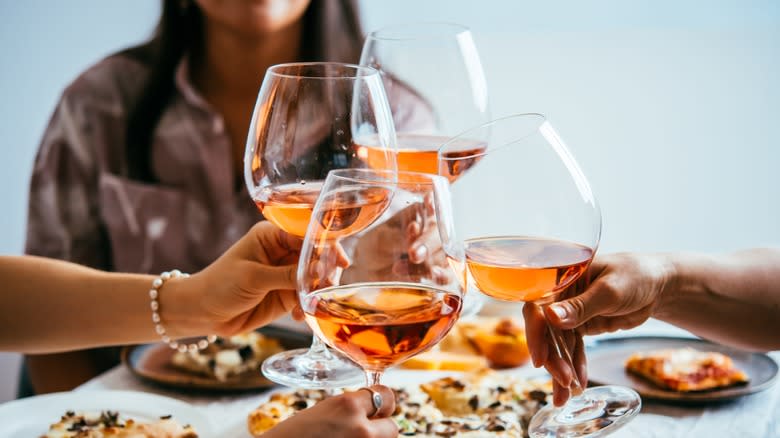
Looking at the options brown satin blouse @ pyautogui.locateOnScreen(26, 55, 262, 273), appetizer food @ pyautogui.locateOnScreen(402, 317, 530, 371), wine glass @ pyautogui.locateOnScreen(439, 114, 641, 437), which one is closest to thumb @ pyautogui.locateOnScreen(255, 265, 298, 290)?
wine glass @ pyautogui.locateOnScreen(439, 114, 641, 437)

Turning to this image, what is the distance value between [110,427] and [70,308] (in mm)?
254

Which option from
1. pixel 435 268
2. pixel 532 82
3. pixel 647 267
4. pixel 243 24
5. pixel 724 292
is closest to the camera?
pixel 435 268

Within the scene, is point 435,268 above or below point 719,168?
above

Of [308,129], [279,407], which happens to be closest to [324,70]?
[308,129]

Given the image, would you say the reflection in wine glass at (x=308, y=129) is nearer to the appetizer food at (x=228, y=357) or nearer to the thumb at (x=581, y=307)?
the thumb at (x=581, y=307)

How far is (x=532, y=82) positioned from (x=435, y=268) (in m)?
3.86

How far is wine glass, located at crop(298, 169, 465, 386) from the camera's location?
0.82m

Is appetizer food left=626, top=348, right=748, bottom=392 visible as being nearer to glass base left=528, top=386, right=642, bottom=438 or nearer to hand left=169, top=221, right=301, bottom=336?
glass base left=528, top=386, right=642, bottom=438

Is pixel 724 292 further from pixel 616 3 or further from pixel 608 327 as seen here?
pixel 616 3

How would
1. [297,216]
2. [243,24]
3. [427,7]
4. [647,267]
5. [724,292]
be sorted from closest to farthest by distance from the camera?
[297,216] < [647,267] < [724,292] < [243,24] < [427,7]

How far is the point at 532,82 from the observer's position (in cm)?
453

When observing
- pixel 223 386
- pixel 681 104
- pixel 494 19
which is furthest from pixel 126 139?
pixel 681 104

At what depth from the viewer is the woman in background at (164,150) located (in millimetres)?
2609

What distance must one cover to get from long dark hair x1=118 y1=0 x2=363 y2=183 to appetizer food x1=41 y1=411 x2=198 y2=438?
4.79ft
